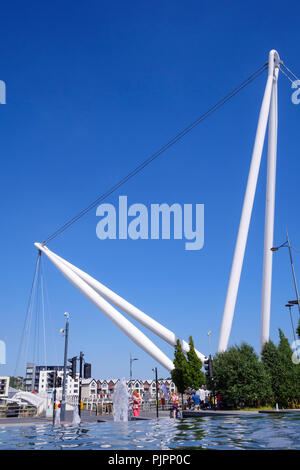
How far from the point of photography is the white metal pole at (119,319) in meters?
35.4

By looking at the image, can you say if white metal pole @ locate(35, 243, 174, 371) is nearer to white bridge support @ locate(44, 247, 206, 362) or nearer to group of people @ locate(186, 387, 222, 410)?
white bridge support @ locate(44, 247, 206, 362)

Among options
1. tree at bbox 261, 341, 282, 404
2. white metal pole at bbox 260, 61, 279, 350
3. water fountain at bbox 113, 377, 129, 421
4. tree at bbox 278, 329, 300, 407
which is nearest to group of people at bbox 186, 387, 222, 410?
tree at bbox 261, 341, 282, 404

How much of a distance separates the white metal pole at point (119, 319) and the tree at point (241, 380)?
24.6 ft

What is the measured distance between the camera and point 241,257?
107 feet

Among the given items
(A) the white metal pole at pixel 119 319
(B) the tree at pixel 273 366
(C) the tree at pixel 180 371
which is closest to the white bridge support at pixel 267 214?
(B) the tree at pixel 273 366

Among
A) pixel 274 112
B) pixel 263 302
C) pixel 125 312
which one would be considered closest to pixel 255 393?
pixel 263 302

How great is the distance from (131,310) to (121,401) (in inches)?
448

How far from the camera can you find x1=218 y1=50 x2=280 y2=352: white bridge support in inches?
1248

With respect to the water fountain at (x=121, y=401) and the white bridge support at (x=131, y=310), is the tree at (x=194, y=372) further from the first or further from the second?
the water fountain at (x=121, y=401)

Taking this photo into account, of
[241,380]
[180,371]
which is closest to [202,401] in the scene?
[180,371]

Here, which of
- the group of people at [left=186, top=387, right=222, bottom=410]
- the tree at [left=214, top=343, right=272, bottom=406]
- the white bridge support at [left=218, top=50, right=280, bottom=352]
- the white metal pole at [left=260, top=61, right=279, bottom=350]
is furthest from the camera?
the white metal pole at [left=260, top=61, right=279, bottom=350]

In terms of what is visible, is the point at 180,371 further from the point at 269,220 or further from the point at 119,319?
the point at 269,220
